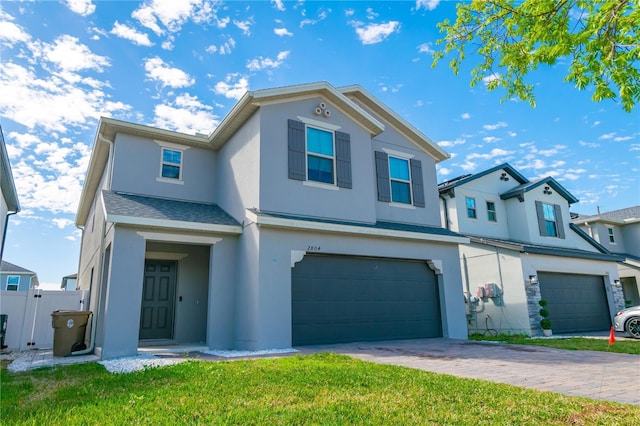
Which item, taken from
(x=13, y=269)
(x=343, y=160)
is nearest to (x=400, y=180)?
(x=343, y=160)

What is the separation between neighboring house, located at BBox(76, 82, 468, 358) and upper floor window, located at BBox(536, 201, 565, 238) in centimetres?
748

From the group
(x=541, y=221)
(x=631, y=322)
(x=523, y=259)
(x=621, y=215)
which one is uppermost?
(x=621, y=215)

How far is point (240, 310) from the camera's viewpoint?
9633 millimetres

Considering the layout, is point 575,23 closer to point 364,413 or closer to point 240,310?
point 364,413

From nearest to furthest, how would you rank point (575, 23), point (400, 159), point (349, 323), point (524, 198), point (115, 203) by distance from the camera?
point (575, 23) < point (115, 203) < point (349, 323) < point (400, 159) < point (524, 198)

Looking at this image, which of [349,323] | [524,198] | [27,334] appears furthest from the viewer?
[524,198]

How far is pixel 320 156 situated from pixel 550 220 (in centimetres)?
1285

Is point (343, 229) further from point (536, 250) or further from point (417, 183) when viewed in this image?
point (536, 250)

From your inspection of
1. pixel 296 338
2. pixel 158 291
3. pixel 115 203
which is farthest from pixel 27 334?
pixel 296 338

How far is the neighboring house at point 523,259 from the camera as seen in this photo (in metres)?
14.4

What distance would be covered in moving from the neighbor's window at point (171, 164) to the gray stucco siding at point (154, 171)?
12 centimetres

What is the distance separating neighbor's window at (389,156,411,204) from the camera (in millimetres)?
12875

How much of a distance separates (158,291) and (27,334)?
3.86m

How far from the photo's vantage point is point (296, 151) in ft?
35.0
